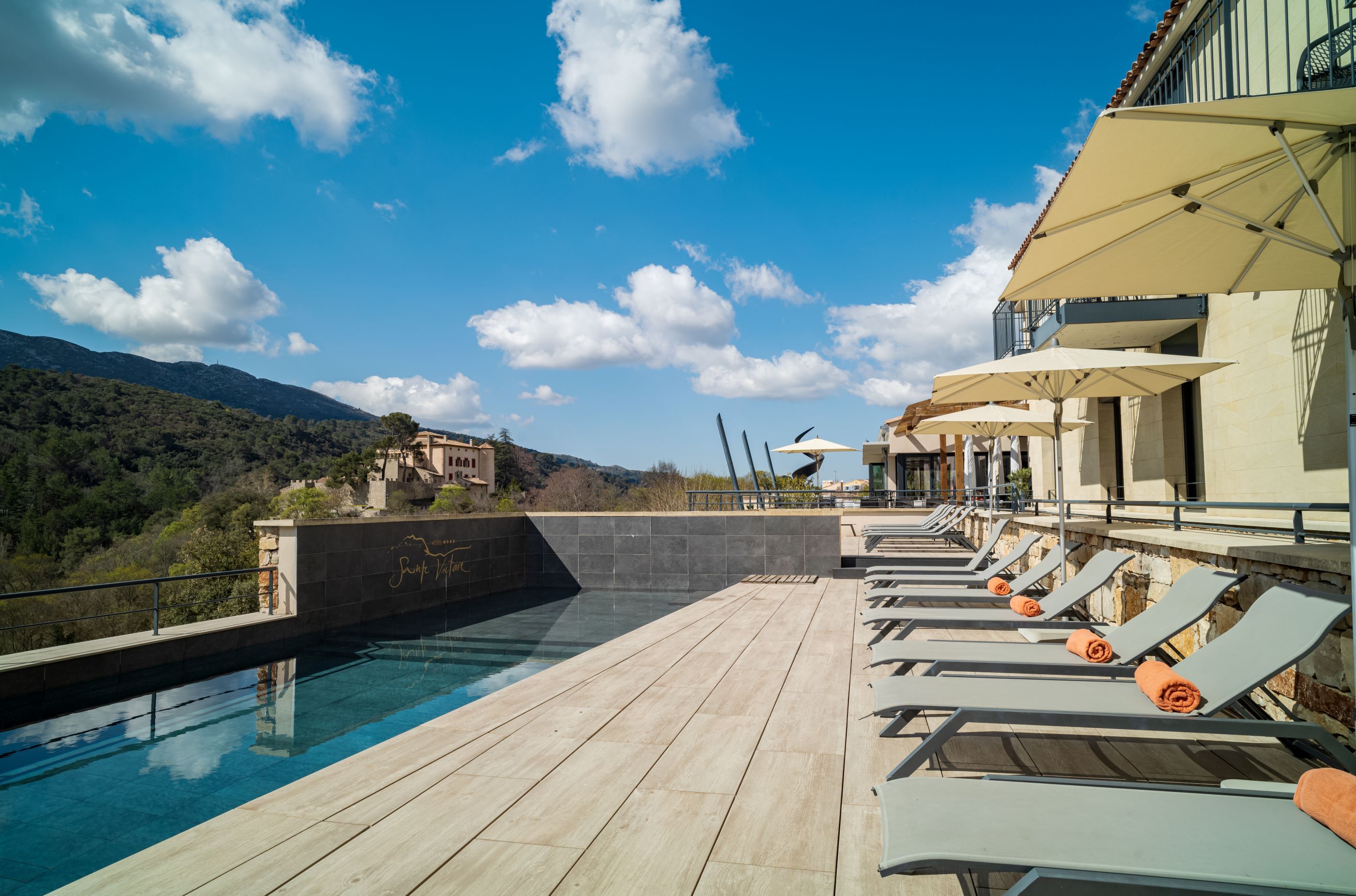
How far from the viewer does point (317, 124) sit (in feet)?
67.0

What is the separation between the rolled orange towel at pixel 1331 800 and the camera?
1.41m

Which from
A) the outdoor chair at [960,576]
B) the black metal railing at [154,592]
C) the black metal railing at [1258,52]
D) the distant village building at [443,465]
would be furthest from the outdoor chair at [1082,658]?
the distant village building at [443,465]

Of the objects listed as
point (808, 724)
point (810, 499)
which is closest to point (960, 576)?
point (808, 724)

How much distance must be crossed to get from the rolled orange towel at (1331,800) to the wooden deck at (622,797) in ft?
2.29

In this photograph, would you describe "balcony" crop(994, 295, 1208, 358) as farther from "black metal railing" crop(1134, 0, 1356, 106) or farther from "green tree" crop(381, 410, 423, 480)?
"green tree" crop(381, 410, 423, 480)

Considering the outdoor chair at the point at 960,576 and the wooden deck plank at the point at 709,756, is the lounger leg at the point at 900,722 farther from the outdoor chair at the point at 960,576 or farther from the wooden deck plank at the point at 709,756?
the outdoor chair at the point at 960,576

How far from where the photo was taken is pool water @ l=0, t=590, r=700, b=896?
10.6 feet

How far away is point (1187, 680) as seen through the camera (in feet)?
8.05

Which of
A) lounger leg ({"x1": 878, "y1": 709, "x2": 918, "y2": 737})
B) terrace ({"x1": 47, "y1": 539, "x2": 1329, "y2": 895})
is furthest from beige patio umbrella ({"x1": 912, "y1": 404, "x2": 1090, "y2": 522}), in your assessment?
lounger leg ({"x1": 878, "y1": 709, "x2": 918, "y2": 737})

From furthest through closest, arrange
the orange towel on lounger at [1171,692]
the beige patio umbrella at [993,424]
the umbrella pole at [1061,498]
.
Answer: the beige patio umbrella at [993,424] → the umbrella pole at [1061,498] → the orange towel on lounger at [1171,692]

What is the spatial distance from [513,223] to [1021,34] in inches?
736

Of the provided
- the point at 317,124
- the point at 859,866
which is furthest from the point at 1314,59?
the point at 317,124

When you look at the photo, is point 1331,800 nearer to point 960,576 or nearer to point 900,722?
point 900,722

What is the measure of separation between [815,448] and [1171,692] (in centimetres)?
1364
